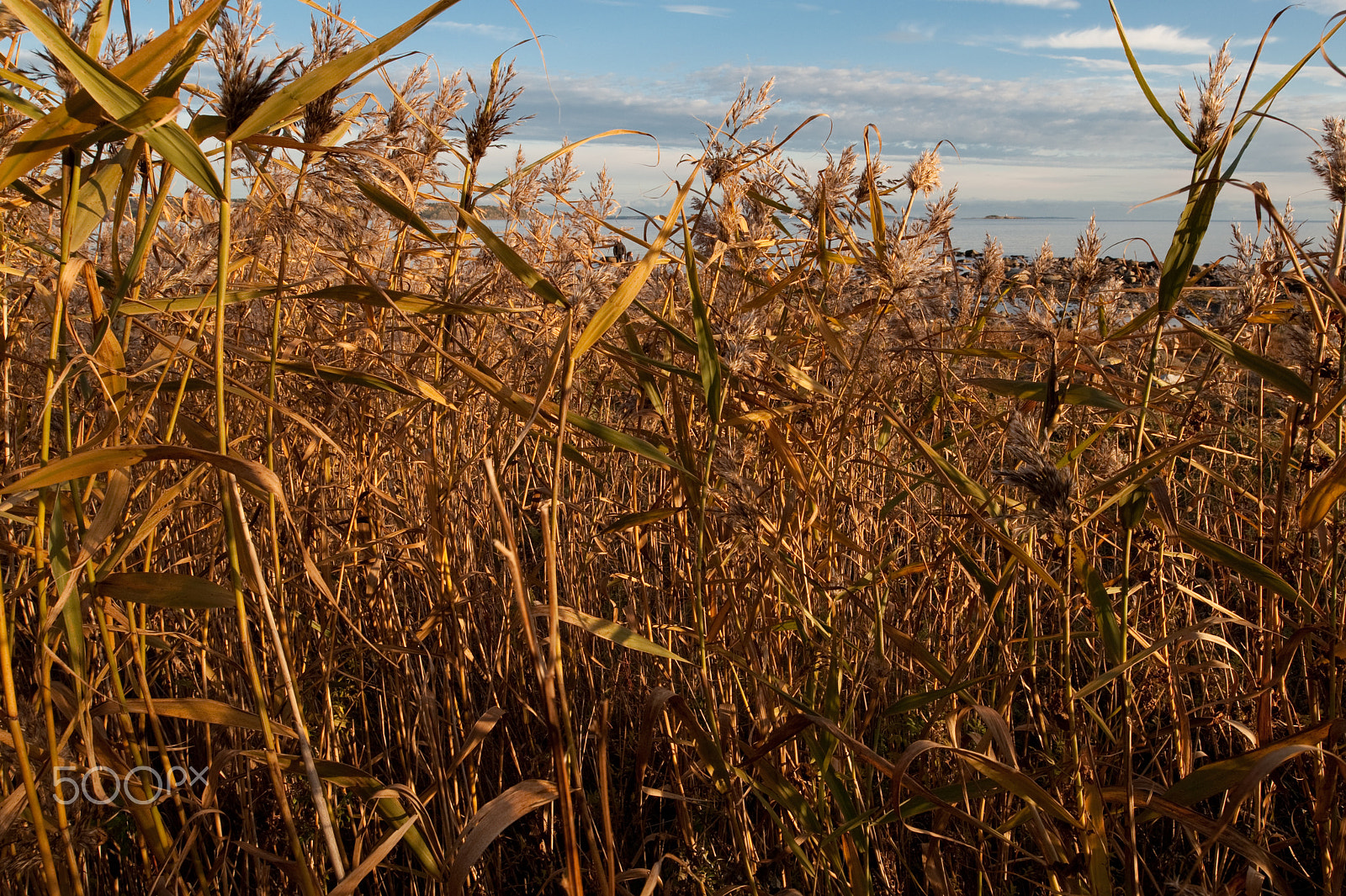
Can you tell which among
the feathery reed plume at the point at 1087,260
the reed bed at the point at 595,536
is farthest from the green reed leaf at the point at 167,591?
the feathery reed plume at the point at 1087,260

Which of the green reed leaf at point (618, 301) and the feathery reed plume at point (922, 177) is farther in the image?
the feathery reed plume at point (922, 177)

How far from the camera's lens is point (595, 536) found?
1.37 meters

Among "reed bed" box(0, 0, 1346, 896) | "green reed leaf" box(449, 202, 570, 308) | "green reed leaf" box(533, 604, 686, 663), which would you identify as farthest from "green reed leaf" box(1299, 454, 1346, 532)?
"green reed leaf" box(449, 202, 570, 308)

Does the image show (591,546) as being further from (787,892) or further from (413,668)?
(787,892)

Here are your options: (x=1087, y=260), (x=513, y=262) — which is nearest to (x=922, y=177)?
(x=1087, y=260)

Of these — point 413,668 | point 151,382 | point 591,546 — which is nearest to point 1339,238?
point 591,546

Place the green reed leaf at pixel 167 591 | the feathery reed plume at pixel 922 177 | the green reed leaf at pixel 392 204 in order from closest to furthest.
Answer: the green reed leaf at pixel 167 591 < the green reed leaf at pixel 392 204 < the feathery reed plume at pixel 922 177

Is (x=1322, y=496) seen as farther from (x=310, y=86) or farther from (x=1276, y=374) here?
(x=310, y=86)

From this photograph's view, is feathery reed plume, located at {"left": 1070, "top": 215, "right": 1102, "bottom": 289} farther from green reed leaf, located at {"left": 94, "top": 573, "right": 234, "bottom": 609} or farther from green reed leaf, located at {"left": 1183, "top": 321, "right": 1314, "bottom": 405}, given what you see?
green reed leaf, located at {"left": 94, "top": 573, "right": 234, "bottom": 609}

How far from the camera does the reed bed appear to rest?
85 cm

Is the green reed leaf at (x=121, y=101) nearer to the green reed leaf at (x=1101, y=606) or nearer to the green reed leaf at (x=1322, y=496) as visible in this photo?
the green reed leaf at (x=1101, y=606)

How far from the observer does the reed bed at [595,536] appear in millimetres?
848

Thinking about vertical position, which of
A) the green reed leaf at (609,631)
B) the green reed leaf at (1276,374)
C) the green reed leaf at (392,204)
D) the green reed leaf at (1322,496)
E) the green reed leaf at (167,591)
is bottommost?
the green reed leaf at (609,631)

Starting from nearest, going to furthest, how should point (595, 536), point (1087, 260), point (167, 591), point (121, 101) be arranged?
1. point (121, 101)
2. point (167, 591)
3. point (595, 536)
4. point (1087, 260)
